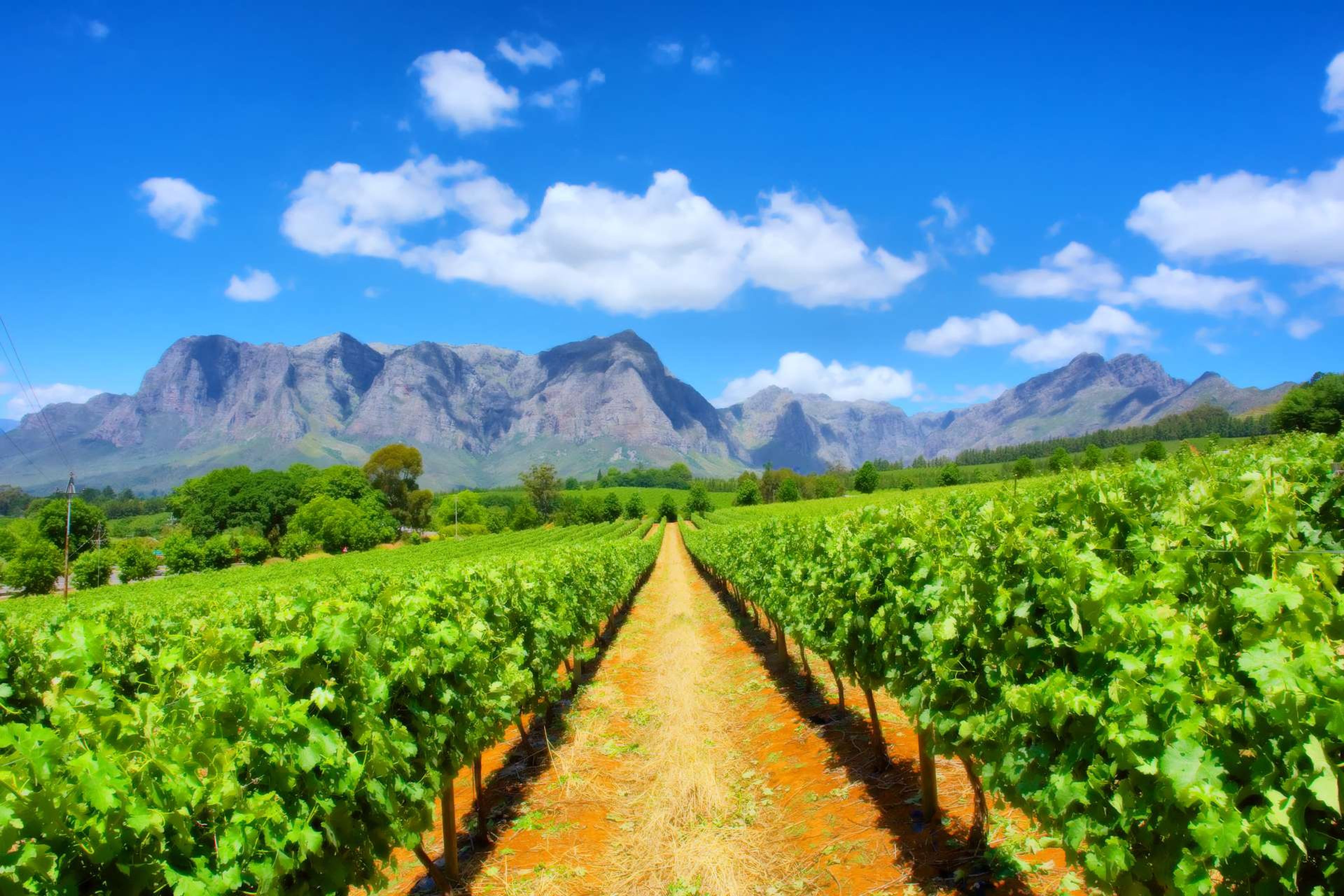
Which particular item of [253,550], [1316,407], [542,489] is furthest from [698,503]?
[1316,407]

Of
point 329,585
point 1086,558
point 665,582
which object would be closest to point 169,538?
point 665,582

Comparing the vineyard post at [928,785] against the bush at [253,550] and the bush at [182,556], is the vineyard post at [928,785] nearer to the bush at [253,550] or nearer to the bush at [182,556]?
the bush at [182,556]

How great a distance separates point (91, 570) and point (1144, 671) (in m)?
76.8

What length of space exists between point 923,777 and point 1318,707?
4442 millimetres

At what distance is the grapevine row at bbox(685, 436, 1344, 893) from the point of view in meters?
2.40

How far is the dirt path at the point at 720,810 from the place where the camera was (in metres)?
5.66

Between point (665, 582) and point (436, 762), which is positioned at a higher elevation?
point (436, 762)

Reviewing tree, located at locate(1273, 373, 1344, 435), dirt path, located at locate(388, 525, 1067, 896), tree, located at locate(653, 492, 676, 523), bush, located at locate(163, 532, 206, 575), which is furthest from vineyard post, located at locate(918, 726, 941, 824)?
tree, located at locate(653, 492, 676, 523)

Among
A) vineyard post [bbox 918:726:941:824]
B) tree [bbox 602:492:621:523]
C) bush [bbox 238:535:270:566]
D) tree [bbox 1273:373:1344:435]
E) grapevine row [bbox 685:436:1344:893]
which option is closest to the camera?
grapevine row [bbox 685:436:1344:893]

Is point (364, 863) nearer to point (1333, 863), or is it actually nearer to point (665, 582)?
point (1333, 863)

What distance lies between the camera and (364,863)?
4172mm

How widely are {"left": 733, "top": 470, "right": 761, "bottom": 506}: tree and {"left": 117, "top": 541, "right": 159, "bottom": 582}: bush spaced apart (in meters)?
82.9

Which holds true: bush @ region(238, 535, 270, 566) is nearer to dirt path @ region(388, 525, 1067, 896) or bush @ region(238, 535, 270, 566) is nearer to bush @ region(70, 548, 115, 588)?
bush @ region(70, 548, 115, 588)

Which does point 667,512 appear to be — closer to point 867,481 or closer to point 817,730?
point 867,481
